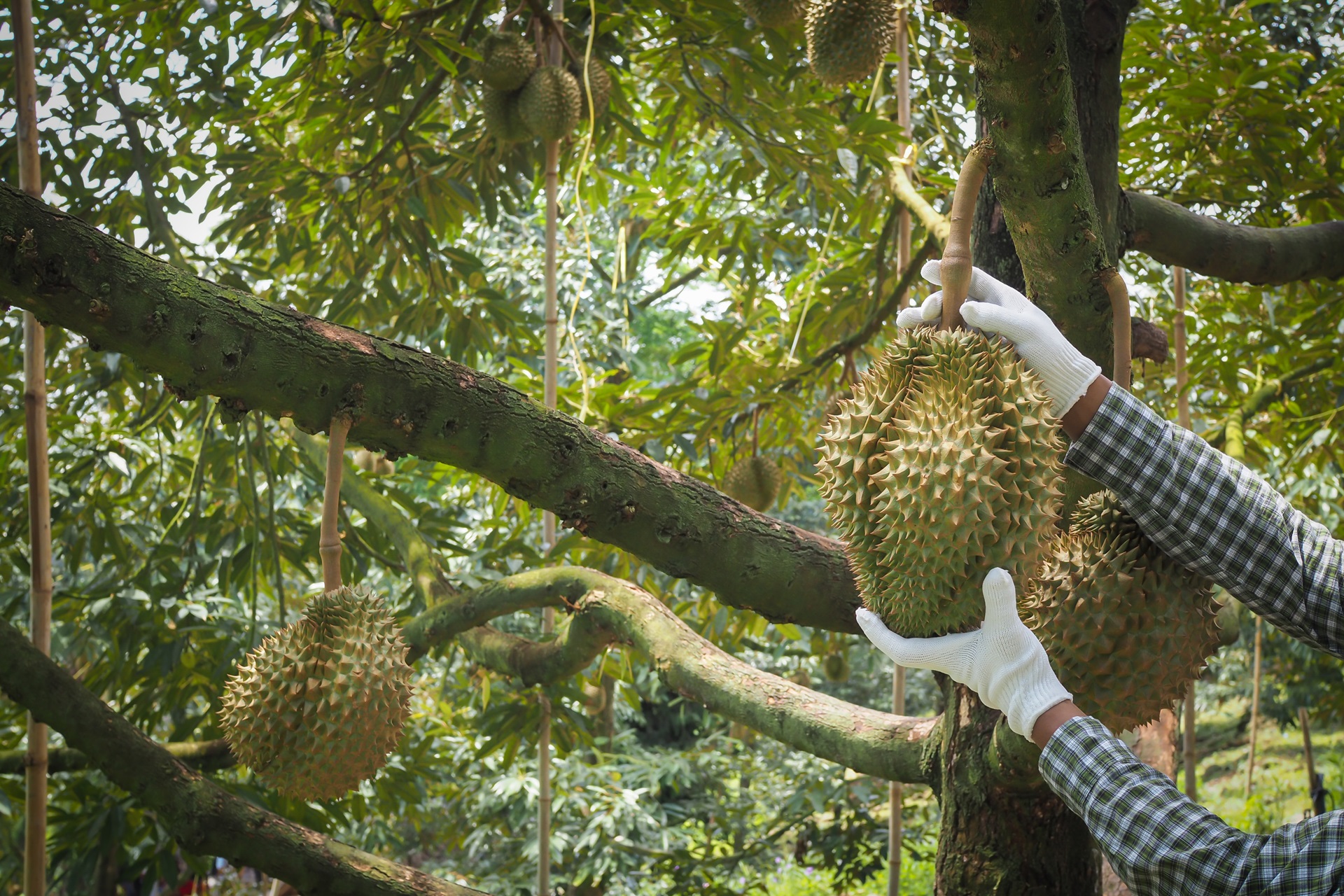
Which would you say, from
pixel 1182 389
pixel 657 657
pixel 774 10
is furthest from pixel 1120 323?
pixel 774 10

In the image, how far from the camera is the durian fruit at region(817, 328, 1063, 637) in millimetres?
1022

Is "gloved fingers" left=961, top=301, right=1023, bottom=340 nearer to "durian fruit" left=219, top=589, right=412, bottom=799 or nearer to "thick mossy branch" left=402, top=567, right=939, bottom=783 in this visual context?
"thick mossy branch" left=402, top=567, right=939, bottom=783

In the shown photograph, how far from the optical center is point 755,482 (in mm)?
2807

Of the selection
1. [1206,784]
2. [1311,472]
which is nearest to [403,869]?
[1311,472]

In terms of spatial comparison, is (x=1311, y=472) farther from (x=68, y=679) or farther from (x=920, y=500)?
(x=68, y=679)

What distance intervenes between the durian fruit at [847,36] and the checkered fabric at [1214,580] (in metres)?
1.27

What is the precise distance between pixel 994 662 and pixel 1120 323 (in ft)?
1.47

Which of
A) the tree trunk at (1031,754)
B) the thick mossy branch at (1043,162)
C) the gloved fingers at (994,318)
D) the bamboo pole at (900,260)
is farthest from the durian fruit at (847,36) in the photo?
the gloved fingers at (994,318)

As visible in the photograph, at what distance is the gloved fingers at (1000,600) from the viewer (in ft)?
3.38

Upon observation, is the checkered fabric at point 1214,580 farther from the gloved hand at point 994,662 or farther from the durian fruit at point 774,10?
the durian fruit at point 774,10

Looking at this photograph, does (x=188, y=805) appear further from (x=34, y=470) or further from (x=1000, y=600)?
(x=1000, y=600)

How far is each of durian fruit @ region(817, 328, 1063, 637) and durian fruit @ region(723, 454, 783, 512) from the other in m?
1.63

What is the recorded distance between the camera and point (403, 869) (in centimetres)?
175

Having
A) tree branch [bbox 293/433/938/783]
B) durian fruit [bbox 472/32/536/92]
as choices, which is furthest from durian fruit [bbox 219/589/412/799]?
durian fruit [bbox 472/32/536/92]
